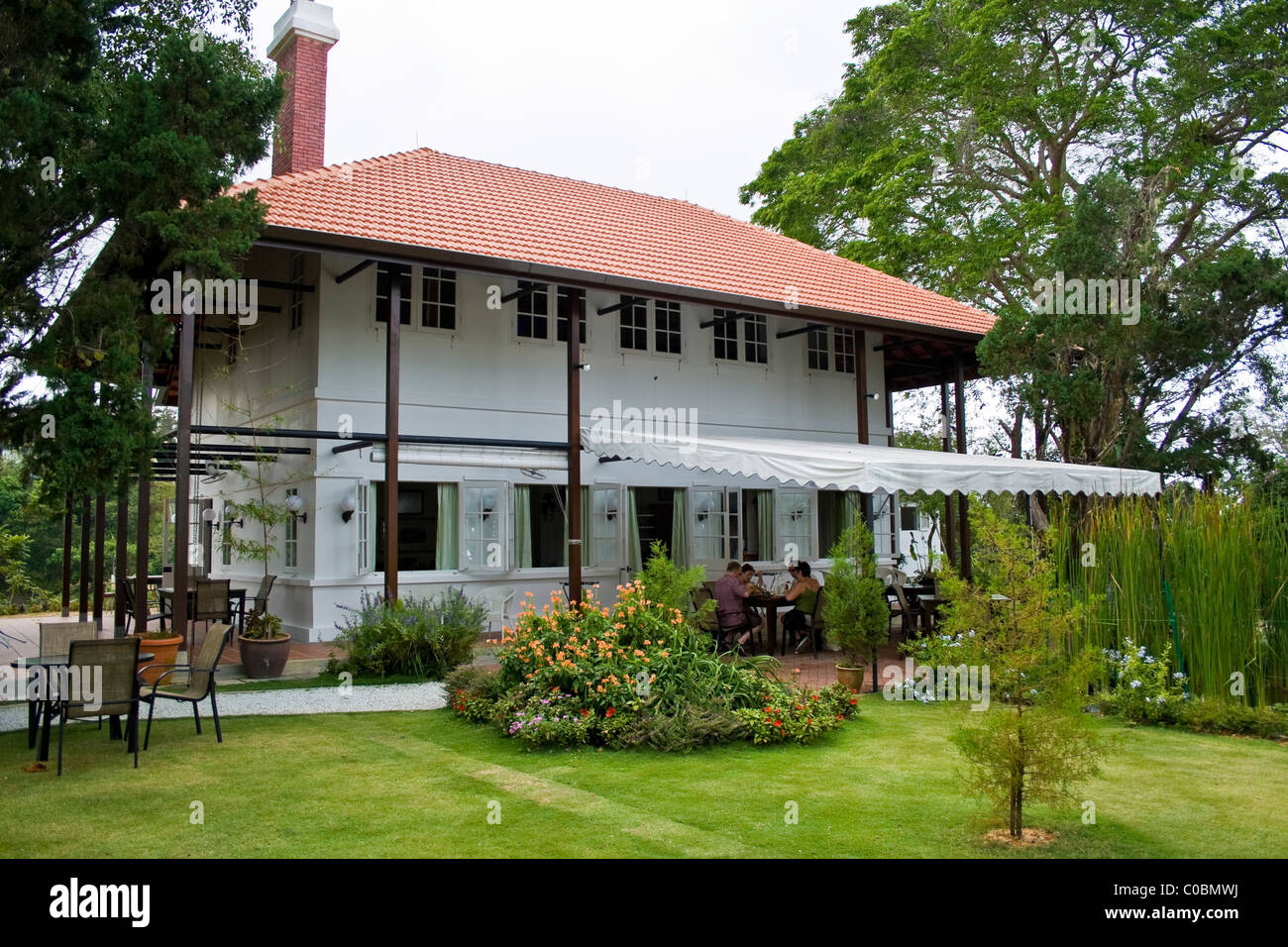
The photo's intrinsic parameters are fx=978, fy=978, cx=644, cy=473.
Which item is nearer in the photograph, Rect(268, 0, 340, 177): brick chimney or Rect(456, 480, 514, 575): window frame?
Rect(456, 480, 514, 575): window frame

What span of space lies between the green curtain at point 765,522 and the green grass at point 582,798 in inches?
376

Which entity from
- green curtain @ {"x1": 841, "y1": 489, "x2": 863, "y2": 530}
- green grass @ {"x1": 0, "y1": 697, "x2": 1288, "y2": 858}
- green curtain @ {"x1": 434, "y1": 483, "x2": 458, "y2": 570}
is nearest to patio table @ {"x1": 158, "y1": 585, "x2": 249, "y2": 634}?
green curtain @ {"x1": 434, "y1": 483, "x2": 458, "y2": 570}

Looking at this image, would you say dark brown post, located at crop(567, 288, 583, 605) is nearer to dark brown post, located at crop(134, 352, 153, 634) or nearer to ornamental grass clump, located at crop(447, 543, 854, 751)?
ornamental grass clump, located at crop(447, 543, 854, 751)

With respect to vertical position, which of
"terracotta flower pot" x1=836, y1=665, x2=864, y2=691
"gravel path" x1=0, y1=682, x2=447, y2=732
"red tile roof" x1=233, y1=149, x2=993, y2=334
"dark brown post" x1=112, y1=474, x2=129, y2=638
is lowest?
"gravel path" x1=0, y1=682, x2=447, y2=732

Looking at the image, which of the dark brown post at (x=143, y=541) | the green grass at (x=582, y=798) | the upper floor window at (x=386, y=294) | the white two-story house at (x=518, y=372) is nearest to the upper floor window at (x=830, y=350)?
the white two-story house at (x=518, y=372)

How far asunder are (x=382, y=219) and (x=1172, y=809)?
35.1 feet

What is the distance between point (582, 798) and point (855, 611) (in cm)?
489

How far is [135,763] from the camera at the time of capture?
22.7 ft

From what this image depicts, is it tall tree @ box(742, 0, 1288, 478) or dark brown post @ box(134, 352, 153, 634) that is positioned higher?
tall tree @ box(742, 0, 1288, 478)

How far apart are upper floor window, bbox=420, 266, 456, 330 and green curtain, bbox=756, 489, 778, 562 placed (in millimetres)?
6469

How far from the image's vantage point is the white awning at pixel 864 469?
11.3 meters

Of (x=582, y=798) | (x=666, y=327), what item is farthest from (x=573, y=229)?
(x=582, y=798)

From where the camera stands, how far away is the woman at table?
12805 mm

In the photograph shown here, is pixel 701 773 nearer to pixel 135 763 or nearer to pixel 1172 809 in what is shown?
pixel 1172 809
